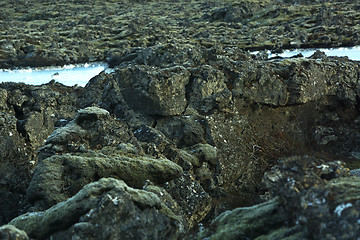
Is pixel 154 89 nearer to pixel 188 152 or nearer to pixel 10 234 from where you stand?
pixel 188 152

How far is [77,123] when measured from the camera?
23484 mm

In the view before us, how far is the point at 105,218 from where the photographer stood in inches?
487

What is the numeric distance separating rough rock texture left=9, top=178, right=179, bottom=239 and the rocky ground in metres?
0.05

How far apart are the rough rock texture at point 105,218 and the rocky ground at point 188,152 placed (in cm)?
5

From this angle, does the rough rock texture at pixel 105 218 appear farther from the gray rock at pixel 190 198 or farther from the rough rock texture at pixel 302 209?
the gray rock at pixel 190 198

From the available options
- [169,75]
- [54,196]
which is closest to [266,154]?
[169,75]

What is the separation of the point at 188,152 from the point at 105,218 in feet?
47.8

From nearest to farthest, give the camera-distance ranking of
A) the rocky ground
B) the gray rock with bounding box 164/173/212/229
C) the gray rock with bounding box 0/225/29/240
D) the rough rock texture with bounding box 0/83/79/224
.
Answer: the gray rock with bounding box 0/225/29/240
the rocky ground
the gray rock with bounding box 164/173/212/229
the rough rock texture with bounding box 0/83/79/224

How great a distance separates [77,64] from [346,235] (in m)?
79.4

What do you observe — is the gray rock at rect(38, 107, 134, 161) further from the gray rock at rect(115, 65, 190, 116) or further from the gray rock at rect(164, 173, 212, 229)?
the gray rock at rect(115, 65, 190, 116)

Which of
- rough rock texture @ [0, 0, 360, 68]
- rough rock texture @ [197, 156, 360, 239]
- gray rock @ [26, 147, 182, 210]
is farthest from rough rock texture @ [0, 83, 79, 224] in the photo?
rough rock texture @ [0, 0, 360, 68]

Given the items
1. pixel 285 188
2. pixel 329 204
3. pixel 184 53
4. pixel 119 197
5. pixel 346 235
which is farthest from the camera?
pixel 184 53

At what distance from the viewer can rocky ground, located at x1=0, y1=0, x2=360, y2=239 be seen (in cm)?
1191

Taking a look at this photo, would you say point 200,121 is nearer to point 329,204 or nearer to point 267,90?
point 267,90
